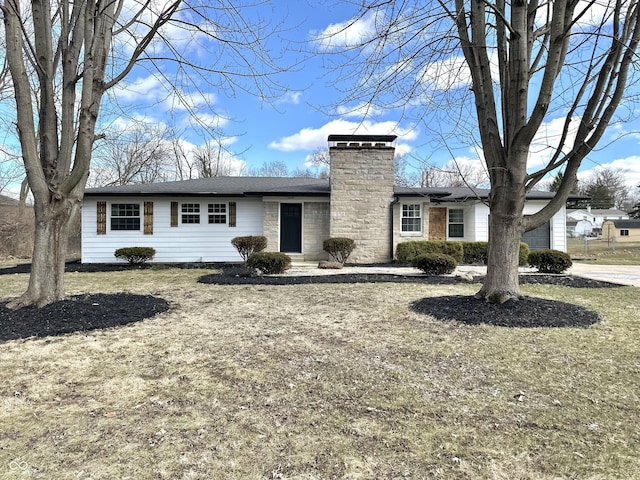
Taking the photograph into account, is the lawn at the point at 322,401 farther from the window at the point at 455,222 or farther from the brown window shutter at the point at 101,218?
the window at the point at 455,222

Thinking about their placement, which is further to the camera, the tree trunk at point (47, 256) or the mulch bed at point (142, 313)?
the tree trunk at point (47, 256)

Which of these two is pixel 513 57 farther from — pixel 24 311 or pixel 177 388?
pixel 24 311

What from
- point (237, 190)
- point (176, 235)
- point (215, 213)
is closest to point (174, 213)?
point (176, 235)

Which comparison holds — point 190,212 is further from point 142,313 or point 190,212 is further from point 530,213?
point 530,213

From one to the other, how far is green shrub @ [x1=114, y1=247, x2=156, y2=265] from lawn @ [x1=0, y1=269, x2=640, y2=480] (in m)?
8.57

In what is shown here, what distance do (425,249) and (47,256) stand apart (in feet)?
34.4

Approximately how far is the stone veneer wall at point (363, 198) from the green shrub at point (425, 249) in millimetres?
618

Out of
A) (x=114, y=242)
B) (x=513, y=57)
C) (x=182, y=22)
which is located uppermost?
(x=182, y=22)

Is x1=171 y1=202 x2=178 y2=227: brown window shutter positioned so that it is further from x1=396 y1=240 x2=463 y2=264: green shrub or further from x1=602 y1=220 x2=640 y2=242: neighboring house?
x1=602 y1=220 x2=640 y2=242: neighboring house

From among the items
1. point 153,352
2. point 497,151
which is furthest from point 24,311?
point 497,151

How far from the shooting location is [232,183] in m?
16.0

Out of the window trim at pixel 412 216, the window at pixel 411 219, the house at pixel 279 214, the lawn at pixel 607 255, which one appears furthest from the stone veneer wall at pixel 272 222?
the lawn at pixel 607 255

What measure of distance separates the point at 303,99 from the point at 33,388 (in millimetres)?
4820

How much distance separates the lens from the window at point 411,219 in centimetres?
1377
